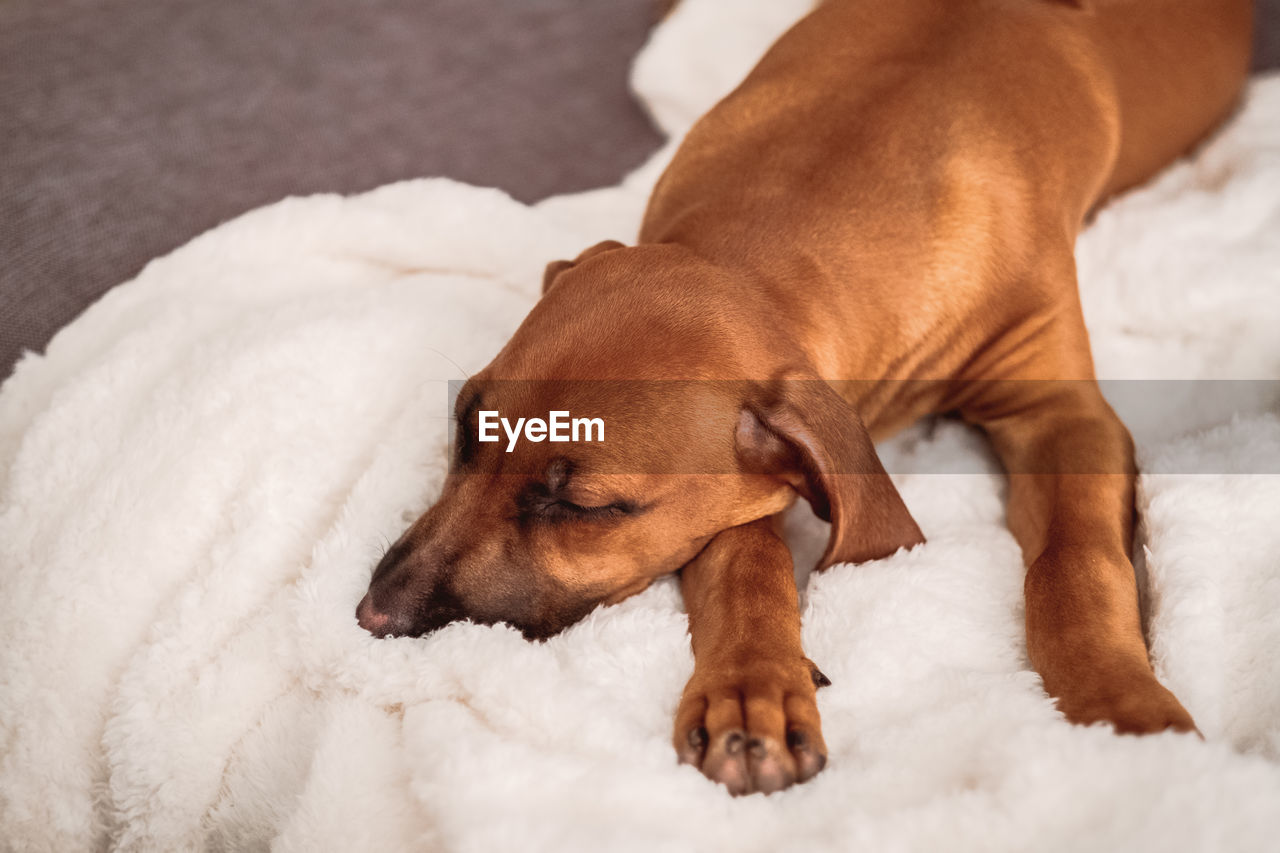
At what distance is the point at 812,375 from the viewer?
172cm

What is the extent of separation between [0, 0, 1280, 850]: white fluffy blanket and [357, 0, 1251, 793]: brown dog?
0.08 m

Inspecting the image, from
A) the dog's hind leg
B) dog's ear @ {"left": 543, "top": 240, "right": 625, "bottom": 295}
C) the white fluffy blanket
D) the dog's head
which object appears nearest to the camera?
the white fluffy blanket

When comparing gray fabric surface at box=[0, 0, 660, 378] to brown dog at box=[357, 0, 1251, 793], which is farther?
gray fabric surface at box=[0, 0, 660, 378]

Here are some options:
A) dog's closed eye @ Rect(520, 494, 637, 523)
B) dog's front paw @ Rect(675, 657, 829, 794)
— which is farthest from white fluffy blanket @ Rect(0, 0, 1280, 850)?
dog's closed eye @ Rect(520, 494, 637, 523)

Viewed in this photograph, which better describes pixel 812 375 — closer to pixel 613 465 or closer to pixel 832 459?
pixel 832 459

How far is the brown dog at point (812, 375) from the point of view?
1.61 m

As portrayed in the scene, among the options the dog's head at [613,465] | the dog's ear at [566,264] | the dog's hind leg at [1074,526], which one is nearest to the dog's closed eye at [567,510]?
the dog's head at [613,465]

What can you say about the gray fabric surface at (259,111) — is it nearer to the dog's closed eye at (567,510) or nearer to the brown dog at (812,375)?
the brown dog at (812,375)

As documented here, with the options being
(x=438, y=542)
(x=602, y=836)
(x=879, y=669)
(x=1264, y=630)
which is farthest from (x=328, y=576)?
(x=1264, y=630)

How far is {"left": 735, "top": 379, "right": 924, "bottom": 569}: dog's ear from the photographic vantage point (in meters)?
1.65

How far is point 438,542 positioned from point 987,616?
3.38 feet

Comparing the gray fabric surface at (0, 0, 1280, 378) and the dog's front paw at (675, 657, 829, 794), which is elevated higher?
the gray fabric surface at (0, 0, 1280, 378)

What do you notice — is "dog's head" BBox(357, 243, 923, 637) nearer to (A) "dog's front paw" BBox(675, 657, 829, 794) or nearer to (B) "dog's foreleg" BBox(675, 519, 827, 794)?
(B) "dog's foreleg" BBox(675, 519, 827, 794)

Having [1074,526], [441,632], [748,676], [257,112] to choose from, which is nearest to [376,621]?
[441,632]
